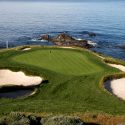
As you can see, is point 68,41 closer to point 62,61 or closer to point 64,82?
point 62,61

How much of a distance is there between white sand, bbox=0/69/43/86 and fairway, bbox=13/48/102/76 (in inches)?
77.0

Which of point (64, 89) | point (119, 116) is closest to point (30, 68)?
point (64, 89)

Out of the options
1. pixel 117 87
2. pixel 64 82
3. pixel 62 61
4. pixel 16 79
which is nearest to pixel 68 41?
pixel 62 61

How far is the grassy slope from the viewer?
25797 millimetres

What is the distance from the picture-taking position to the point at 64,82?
108ft

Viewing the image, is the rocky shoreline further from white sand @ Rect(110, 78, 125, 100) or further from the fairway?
white sand @ Rect(110, 78, 125, 100)

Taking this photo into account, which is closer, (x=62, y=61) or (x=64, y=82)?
(x=64, y=82)

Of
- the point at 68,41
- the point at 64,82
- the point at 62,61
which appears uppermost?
the point at 62,61

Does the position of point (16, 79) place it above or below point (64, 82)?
below

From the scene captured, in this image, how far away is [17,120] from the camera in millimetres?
19750

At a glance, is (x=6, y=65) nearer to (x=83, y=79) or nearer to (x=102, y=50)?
(x=83, y=79)

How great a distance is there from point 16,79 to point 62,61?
5390mm

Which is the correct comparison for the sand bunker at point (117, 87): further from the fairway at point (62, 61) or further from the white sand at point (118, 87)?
the fairway at point (62, 61)

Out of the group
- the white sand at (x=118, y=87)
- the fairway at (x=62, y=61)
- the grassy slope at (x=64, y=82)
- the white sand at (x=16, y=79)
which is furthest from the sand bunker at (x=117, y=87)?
the white sand at (x=16, y=79)
